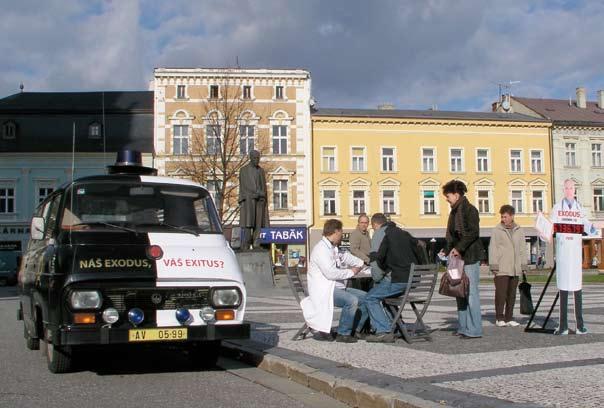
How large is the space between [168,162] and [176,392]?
47080 millimetres

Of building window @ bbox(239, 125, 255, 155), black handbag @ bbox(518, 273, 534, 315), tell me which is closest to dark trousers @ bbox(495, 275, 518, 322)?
black handbag @ bbox(518, 273, 534, 315)

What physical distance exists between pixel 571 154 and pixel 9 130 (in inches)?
1692

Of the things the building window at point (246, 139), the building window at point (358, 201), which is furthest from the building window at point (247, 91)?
the building window at point (358, 201)

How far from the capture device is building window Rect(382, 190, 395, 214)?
184 ft

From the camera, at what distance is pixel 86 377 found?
321 inches

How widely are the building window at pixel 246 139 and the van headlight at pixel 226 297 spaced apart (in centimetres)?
4464

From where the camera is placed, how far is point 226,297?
26.3 feet

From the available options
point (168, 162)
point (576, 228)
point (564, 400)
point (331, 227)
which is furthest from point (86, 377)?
point (168, 162)

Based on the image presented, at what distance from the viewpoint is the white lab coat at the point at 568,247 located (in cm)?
1017

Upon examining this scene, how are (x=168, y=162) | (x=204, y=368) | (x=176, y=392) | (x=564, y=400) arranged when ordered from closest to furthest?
(x=564, y=400), (x=176, y=392), (x=204, y=368), (x=168, y=162)

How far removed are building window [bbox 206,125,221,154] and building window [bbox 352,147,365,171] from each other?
1078 centimetres

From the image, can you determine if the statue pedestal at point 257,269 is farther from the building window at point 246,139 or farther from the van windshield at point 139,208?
the building window at point 246,139

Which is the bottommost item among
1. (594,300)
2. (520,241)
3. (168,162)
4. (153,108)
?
(594,300)

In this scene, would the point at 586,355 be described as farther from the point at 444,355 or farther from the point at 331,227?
the point at 331,227
